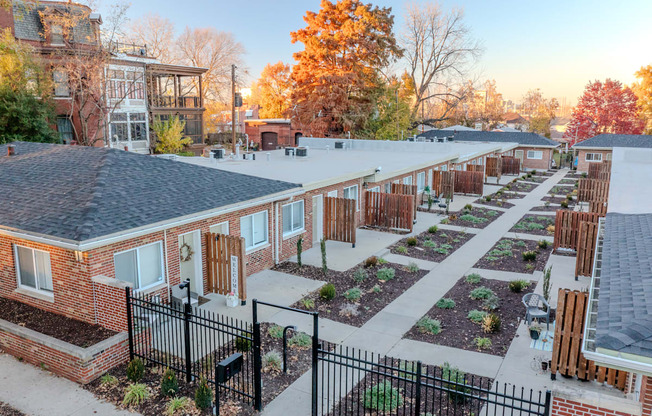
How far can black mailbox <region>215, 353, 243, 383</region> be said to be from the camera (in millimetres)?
7516

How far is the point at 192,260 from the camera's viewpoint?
42.7ft

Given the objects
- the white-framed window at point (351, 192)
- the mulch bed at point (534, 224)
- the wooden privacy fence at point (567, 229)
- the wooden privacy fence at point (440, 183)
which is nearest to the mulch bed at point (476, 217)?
the mulch bed at point (534, 224)

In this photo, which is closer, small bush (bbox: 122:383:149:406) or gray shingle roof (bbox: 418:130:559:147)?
small bush (bbox: 122:383:149:406)

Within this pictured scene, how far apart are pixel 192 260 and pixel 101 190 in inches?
115

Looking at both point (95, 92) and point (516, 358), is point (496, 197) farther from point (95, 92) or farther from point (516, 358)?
point (95, 92)

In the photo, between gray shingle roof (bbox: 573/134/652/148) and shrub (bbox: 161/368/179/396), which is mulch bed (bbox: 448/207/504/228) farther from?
gray shingle roof (bbox: 573/134/652/148)

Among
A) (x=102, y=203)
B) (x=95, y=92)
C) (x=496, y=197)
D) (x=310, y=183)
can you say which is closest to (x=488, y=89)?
(x=496, y=197)

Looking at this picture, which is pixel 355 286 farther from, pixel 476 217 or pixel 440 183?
pixel 440 183

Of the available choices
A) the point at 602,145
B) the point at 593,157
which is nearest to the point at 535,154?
the point at 593,157

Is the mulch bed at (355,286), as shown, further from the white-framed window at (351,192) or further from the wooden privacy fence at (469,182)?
the wooden privacy fence at (469,182)

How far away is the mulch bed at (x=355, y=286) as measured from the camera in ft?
40.2

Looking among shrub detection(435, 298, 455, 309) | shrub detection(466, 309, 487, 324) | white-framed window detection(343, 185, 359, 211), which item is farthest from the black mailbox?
white-framed window detection(343, 185, 359, 211)

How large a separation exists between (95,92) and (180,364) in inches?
1152

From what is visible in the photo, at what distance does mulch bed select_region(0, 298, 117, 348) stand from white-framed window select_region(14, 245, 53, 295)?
502mm
